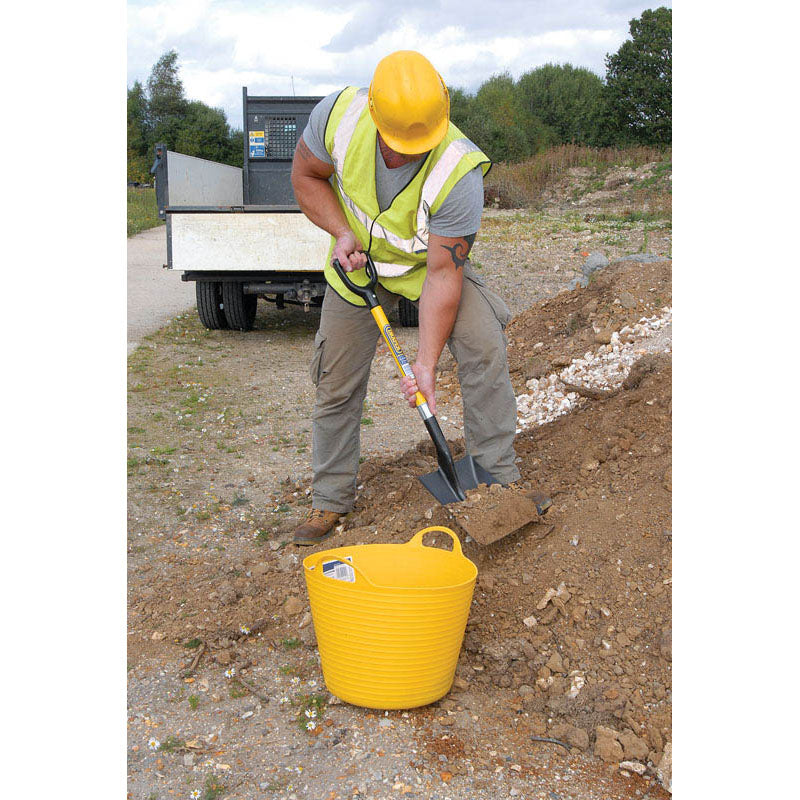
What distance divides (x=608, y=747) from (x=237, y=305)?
6391 millimetres

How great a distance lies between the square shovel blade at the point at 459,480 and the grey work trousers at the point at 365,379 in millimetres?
49

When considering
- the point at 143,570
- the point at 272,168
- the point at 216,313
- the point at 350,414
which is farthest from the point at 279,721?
the point at 272,168

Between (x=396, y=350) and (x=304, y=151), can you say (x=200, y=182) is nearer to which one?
(x=304, y=151)

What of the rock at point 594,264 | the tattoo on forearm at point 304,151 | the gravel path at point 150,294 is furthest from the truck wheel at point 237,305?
the tattoo on forearm at point 304,151

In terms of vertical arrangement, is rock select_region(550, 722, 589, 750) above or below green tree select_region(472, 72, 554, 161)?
below

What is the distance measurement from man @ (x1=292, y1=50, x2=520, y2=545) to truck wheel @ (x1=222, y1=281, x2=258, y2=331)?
4479 mm

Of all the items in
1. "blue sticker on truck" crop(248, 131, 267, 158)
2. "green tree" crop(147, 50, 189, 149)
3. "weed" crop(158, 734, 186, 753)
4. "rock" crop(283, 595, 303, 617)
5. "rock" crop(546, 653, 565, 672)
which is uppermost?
"green tree" crop(147, 50, 189, 149)

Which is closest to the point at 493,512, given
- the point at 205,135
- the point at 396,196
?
the point at 396,196

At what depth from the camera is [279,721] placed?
231 cm

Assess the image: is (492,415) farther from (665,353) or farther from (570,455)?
(665,353)

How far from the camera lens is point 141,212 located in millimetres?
21969

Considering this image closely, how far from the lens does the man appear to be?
2.71 m

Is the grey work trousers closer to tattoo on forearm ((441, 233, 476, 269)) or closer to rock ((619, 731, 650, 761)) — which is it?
tattoo on forearm ((441, 233, 476, 269))

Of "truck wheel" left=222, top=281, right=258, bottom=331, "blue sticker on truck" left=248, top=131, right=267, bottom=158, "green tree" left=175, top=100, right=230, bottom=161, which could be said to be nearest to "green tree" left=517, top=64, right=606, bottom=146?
"green tree" left=175, top=100, right=230, bottom=161
